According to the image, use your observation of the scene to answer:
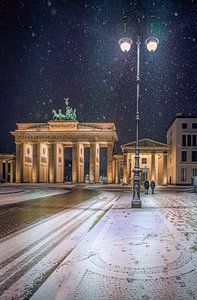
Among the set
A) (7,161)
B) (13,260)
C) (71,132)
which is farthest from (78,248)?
(7,161)

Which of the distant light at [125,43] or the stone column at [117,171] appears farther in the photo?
the stone column at [117,171]

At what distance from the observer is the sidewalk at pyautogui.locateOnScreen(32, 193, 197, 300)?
4680 millimetres

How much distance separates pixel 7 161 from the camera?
3275 inches

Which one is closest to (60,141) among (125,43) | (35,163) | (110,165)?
(35,163)

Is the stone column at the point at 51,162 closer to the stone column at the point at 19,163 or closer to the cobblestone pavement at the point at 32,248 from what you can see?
the stone column at the point at 19,163

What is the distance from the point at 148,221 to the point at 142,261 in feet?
19.1

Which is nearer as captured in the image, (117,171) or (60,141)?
(60,141)

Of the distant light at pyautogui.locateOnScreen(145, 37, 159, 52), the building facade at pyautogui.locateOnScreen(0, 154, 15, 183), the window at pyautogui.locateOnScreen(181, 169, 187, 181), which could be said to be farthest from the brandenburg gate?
the distant light at pyautogui.locateOnScreen(145, 37, 159, 52)

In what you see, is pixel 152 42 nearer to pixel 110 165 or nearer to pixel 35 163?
pixel 110 165

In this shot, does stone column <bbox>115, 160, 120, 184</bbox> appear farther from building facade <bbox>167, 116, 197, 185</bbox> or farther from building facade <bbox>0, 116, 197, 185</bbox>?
building facade <bbox>167, 116, 197, 185</bbox>

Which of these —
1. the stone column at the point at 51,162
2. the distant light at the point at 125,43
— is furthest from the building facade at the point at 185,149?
the distant light at the point at 125,43

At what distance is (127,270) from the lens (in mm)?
5762

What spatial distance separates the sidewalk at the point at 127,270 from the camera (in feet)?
15.4

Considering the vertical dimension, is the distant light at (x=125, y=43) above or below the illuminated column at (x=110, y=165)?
above
